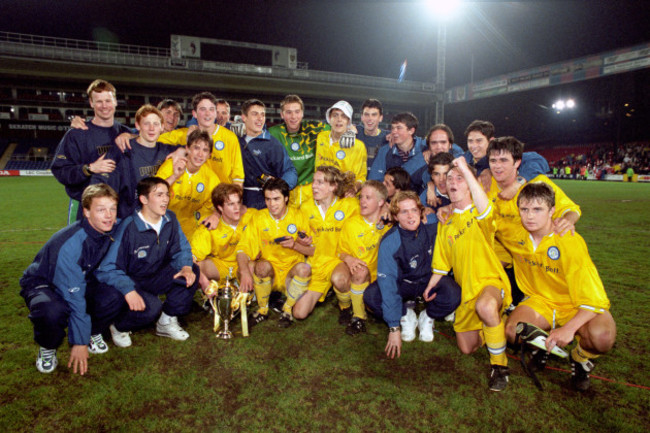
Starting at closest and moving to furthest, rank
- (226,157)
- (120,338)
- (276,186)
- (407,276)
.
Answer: (120,338) < (407,276) < (276,186) < (226,157)

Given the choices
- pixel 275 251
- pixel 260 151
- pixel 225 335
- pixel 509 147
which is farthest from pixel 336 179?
pixel 225 335

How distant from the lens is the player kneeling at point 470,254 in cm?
302

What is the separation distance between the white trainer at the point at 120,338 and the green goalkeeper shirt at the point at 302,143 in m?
3.00

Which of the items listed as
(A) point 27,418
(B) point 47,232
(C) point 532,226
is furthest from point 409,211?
(B) point 47,232

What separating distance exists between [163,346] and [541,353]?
3.05 meters

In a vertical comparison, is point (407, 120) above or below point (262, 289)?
above

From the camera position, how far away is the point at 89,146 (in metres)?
3.87

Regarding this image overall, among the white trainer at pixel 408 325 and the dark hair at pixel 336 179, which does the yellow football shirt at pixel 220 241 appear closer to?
the dark hair at pixel 336 179

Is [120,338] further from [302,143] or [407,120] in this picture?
[407,120]

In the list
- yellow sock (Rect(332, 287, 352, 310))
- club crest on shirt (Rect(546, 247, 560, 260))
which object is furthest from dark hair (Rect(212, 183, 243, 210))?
club crest on shirt (Rect(546, 247, 560, 260))

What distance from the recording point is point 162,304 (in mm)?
3488

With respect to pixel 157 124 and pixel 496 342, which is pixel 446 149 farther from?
pixel 157 124

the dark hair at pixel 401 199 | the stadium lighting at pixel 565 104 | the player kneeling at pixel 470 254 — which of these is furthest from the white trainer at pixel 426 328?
the stadium lighting at pixel 565 104

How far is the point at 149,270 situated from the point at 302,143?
9.10 ft
